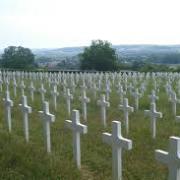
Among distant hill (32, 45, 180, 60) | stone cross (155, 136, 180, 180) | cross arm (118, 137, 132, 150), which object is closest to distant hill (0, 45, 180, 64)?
distant hill (32, 45, 180, 60)

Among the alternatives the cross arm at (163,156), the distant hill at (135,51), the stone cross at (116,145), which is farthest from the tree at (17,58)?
the distant hill at (135,51)

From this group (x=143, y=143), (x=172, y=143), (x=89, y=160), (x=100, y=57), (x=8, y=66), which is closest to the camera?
(x=172, y=143)

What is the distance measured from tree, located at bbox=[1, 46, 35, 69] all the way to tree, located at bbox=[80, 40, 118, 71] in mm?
6927

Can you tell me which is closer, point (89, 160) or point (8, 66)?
point (89, 160)

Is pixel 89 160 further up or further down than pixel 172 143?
further down

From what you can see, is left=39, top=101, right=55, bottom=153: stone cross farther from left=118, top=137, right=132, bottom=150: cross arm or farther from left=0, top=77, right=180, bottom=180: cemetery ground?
left=118, top=137, right=132, bottom=150: cross arm

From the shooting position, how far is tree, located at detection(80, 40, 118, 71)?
41812mm

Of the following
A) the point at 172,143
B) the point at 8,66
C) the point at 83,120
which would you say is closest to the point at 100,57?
the point at 8,66

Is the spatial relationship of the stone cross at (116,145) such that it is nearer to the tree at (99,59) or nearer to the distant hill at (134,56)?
the tree at (99,59)

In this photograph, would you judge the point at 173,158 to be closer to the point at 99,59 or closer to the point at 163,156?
the point at 163,156

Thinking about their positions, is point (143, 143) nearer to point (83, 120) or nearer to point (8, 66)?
point (83, 120)

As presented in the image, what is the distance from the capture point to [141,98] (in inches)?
529

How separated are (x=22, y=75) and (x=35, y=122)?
1485cm

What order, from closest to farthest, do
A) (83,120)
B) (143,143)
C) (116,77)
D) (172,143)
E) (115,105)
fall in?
(172,143), (143,143), (83,120), (115,105), (116,77)
